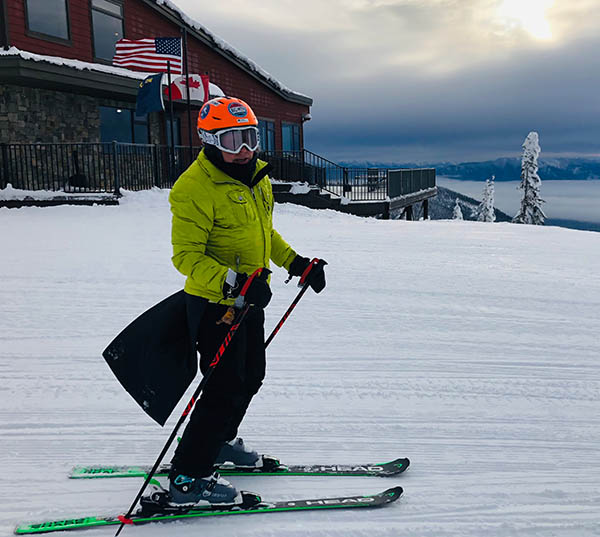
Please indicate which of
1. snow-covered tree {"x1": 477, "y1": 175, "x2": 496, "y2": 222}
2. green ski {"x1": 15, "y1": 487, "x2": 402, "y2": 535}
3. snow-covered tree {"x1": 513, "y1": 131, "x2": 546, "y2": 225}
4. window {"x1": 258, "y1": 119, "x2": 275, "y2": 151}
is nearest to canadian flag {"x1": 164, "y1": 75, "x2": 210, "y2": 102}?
window {"x1": 258, "y1": 119, "x2": 275, "y2": 151}

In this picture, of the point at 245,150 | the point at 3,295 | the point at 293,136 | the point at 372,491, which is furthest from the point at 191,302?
the point at 293,136

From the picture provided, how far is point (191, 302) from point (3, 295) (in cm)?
472

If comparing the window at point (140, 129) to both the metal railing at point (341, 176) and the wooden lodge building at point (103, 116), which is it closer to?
the wooden lodge building at point (103, 116)

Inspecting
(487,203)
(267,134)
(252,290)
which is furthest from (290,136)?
(487,203)

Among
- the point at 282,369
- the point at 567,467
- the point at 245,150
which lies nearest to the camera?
the point at 245,150

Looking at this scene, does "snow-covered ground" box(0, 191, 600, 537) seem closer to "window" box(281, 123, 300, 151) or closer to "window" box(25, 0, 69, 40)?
"window" box(25, 0, 69, 40)

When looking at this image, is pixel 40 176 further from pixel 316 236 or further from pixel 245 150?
pixel 245 150

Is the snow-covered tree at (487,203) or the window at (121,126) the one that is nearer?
the window at (121,126)

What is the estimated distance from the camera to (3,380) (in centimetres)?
417

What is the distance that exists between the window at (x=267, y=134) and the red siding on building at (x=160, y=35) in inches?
11.9

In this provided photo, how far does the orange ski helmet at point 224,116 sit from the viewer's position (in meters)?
2.49

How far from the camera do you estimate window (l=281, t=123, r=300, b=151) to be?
27953mm

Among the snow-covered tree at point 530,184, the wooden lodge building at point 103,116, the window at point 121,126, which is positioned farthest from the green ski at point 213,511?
the snow-covered tree at point 530,184

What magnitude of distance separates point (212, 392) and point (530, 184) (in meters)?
43.7
